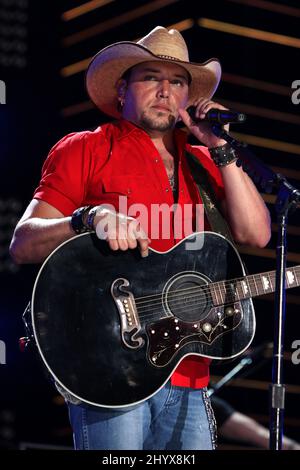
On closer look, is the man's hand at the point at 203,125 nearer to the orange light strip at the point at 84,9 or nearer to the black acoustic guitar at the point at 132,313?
the black acoustic guitar at the point at 132,313

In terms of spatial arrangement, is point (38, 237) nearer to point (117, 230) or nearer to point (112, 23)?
point (117, 230)

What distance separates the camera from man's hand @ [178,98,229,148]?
3191 mm

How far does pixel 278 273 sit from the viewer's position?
278 cm

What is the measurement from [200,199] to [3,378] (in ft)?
8.09

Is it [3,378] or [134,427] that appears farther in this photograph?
[3,378]

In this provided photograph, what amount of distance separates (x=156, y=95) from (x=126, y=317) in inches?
41.4

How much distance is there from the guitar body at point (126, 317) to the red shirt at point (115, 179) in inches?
7.1

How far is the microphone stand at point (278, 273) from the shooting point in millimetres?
2701

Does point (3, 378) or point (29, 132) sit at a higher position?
point (29, 132)

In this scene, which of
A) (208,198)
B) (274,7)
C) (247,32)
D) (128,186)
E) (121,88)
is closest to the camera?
(128,186)

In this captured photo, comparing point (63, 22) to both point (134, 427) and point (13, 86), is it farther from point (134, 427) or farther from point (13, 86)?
point (134, 427)

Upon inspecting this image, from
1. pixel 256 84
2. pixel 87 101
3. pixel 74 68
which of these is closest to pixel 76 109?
pixel 87 101

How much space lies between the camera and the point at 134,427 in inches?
113

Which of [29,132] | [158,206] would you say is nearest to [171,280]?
[158,206]
